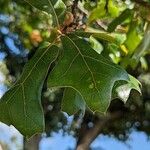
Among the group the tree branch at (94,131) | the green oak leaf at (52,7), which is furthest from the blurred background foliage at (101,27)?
the tree branch at (94,131)

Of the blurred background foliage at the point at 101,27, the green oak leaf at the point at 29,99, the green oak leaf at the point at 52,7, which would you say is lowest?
the blurred background foliage at the point at 101,27

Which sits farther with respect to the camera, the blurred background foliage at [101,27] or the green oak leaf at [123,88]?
the blurred background foliage at [101,27]

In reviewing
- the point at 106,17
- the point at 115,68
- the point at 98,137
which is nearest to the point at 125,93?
the point at 115,68

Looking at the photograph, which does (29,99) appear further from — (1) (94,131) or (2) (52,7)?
(1) (94,131)

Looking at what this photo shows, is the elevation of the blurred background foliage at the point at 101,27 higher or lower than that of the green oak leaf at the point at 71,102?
lower

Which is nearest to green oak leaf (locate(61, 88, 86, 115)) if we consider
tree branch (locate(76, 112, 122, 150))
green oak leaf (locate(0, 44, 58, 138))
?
green oak leaf (locate(0, 44, 58, 138))

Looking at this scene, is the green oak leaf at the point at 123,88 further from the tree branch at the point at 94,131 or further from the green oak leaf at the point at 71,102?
the tree branch at the point at 94,131

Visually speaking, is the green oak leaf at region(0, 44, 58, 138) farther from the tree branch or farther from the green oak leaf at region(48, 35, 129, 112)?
the tree branch

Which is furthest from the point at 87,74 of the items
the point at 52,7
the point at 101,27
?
the point at 101,27
